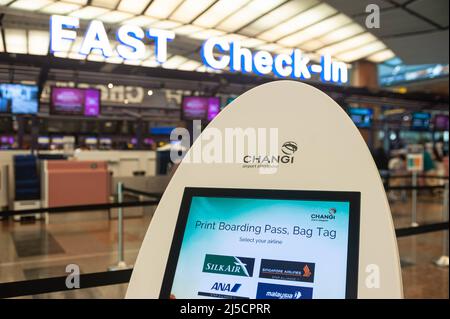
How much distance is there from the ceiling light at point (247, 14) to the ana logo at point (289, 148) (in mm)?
1278

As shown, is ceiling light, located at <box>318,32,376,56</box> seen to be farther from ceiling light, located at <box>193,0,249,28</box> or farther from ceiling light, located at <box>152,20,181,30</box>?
ceiling light, located at <box>152,20,181,30</box>

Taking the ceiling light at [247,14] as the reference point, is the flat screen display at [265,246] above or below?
below

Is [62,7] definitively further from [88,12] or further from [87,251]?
[87,251]

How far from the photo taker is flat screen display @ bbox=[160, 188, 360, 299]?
1.01 m

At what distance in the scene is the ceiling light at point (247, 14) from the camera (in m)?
2.35

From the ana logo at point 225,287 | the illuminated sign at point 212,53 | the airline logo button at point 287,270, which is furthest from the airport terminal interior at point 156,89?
the ana logo at point 225,287

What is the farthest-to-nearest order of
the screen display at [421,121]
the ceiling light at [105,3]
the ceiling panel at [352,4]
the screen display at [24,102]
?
the screen display at [421,121], the screen display at [24,102], the ceiling light at [105,3], the ceiling panel at [352,4]

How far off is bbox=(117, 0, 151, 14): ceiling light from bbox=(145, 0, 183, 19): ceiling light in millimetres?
60

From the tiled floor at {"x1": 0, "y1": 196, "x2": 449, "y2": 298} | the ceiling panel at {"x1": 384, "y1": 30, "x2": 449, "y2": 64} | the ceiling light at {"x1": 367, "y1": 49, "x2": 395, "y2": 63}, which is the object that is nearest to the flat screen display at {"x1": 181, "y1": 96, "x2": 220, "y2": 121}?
the tiled floor at {"x1": 0, "y1": 196, "x2": 449, "y2": 298}

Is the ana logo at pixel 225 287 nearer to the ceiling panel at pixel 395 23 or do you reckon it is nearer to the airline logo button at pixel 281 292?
the airline logo button at pixel 281 292

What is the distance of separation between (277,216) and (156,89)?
29.7ft
